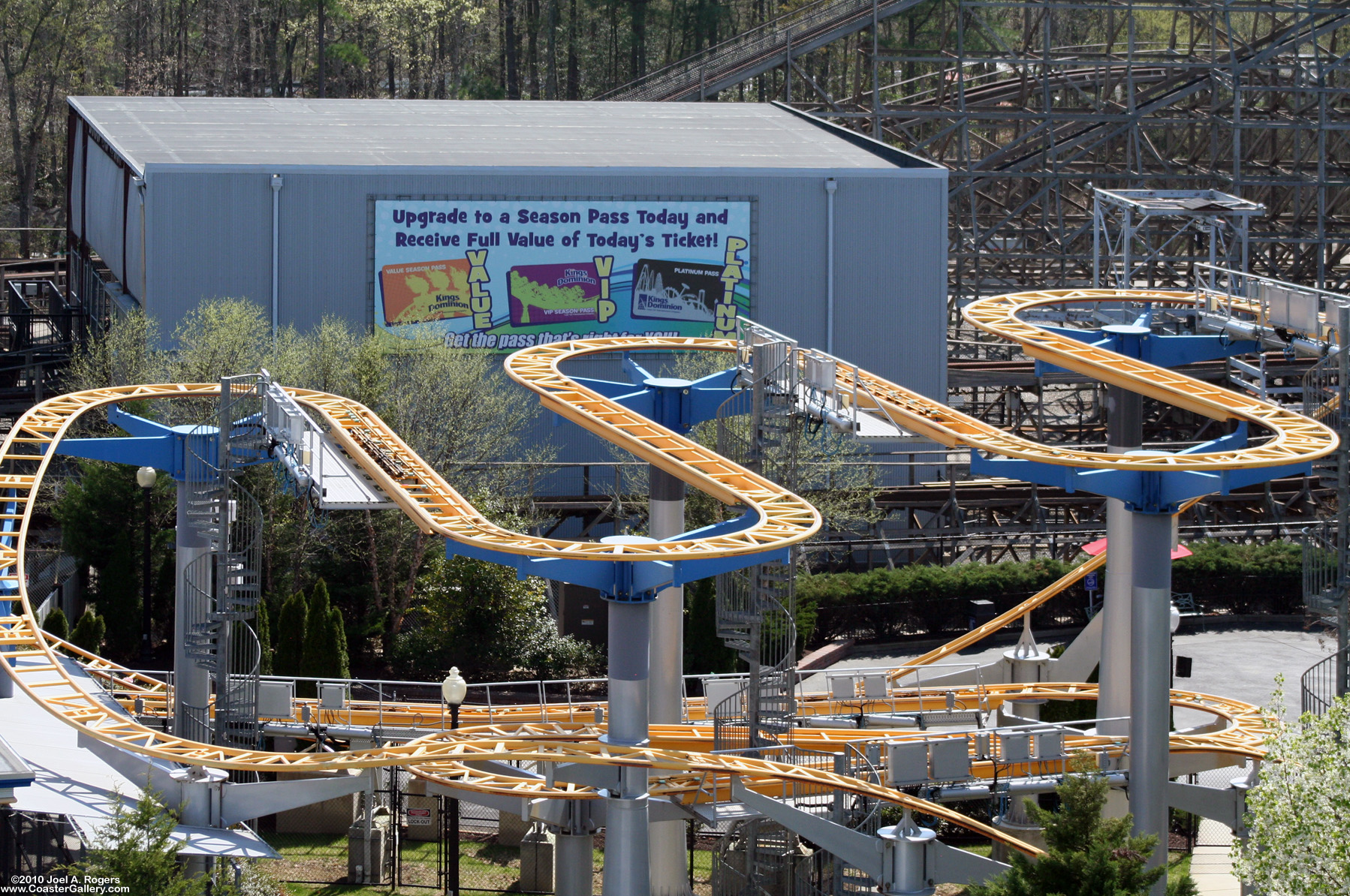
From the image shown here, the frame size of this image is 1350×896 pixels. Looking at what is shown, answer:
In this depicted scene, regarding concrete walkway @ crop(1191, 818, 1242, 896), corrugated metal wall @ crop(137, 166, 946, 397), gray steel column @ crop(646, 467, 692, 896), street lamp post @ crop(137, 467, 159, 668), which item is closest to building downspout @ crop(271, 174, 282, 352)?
corrugated metal wall @ crop(137, 166, 946, 397)

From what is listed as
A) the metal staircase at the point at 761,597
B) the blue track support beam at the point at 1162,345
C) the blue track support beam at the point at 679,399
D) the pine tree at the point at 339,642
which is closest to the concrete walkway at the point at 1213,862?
the metal staircase at the point at 761,597

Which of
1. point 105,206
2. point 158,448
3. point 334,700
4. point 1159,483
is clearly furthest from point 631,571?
point 105,206

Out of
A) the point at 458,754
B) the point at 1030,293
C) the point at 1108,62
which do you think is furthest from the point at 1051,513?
the point at 458,754

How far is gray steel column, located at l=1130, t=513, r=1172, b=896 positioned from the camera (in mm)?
23391

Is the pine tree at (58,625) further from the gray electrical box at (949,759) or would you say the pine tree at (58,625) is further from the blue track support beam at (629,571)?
the gray electrical box at (949,759)

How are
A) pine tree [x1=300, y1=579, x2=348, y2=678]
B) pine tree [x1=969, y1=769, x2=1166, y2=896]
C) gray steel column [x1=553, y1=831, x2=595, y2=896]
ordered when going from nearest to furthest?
pine tree [x1=969, y1=769, x2=1166, y2=896] < gray steel column [x1=553, y1=831, x2=595, y2=896] < pine tree [x1=300, y1=579, x2=348, y2=678]

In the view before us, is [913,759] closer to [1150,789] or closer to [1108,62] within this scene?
[1150,789]

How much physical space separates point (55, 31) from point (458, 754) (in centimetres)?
6702

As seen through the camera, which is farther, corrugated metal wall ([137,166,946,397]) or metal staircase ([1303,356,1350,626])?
corrugated metal wall ([137,166,946,397])

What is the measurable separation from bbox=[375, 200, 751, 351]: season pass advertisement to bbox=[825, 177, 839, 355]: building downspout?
6.07 feet

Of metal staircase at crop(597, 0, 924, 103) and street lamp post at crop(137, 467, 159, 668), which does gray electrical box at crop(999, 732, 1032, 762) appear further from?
metal staircase at crop(597, 0, 924, 103)

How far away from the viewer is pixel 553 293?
44.2m

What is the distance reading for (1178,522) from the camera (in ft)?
142

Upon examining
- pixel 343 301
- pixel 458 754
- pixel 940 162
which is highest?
pixel 940 162
